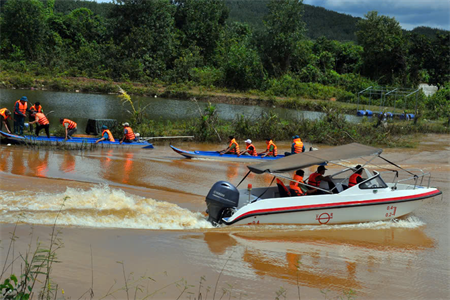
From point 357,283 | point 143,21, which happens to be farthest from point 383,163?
point 143,21

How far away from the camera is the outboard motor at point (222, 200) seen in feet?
32.2

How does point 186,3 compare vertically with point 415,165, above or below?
above

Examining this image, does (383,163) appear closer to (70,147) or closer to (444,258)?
(444,258)

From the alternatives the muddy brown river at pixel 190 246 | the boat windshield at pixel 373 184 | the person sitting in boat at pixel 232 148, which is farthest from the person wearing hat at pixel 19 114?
the boat windshield at pixel 373 184

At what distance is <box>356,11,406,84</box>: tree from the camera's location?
158ft

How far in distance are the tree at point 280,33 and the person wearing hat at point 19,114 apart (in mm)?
32362

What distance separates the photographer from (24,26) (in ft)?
159

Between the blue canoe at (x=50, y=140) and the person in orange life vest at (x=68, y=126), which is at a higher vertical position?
the person in orange life vest at (x=68, y=126)

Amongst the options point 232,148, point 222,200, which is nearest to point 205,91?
point 232,148

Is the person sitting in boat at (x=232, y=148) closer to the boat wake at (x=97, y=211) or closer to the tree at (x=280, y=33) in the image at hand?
the boat wake at (x=97, y=211)

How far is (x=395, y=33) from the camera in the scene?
50906 mm

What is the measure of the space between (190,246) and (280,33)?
139 ft

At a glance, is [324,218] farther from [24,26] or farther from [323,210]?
[24,26]

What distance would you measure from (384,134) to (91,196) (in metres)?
16.9
